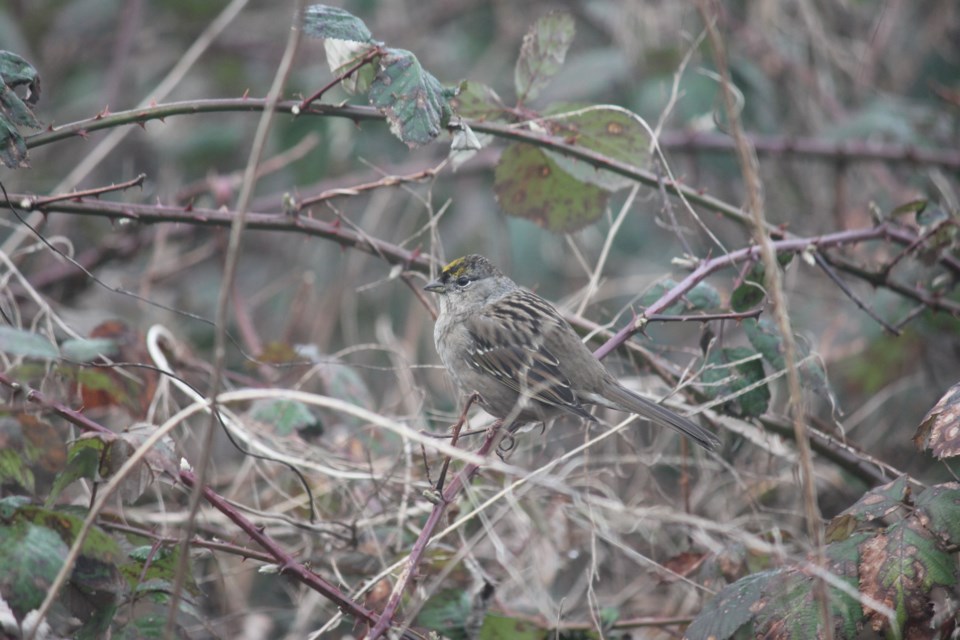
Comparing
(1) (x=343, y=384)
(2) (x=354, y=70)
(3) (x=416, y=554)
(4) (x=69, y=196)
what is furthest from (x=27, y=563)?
Answer: (1) (x=343, y=384)

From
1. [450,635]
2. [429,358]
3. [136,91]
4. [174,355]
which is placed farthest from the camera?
[136,91]

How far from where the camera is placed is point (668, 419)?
10.2 ft

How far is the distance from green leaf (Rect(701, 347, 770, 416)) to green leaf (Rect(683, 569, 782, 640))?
606 mm

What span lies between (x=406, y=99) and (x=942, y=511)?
5.70 feet

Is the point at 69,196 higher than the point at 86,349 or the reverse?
higher

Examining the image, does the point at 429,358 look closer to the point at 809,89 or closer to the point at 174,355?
the point at 174,355

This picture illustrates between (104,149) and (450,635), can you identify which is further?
(104,149)

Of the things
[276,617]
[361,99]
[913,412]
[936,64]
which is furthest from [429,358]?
[936,64]

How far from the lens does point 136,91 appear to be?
6.65 m

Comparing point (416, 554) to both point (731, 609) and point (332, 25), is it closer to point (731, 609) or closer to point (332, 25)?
point (731, 609)

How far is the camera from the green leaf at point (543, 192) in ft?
11.2

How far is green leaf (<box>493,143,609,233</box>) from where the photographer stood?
3.42 m

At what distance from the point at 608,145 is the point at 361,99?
9.51 feet

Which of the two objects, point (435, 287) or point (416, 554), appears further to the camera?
point (435, 287)
